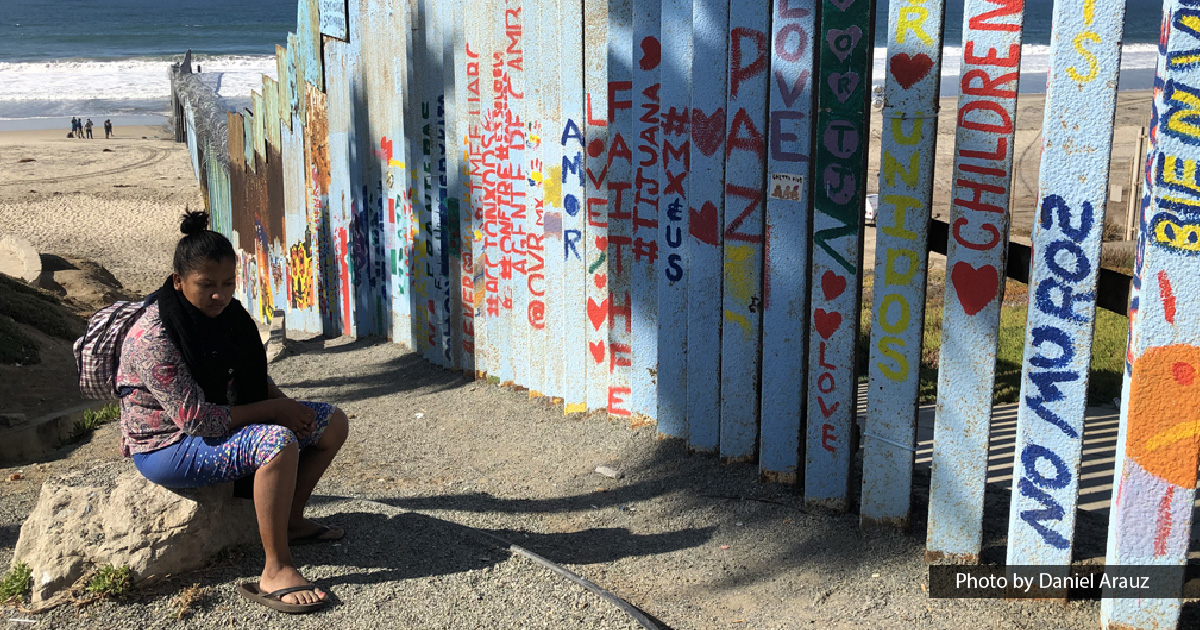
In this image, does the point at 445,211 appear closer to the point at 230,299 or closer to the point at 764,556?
the point at 230,299

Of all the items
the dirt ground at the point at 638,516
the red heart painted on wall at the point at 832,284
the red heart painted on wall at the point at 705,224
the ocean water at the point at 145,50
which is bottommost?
the dirt ground at the point at 638,516

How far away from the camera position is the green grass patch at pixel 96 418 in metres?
6.49

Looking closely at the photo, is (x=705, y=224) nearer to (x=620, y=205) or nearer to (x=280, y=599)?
(x=620, y=205)

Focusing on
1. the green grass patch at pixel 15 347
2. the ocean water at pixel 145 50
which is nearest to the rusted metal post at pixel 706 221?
the green grass patch at pixel 15 347

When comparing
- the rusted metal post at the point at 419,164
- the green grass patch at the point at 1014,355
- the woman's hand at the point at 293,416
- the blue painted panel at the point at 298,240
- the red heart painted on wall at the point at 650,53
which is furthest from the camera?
the blue painted panel at the point at 298,240

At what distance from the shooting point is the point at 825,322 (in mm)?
4180

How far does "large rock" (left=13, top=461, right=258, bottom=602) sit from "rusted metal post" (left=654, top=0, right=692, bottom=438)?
7.02 feet

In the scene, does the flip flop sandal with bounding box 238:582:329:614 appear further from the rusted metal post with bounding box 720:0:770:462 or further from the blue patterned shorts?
the rusted metal post with bounding box 720:0:770:462

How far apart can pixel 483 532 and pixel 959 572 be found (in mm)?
1893

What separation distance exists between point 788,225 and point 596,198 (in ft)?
4.58

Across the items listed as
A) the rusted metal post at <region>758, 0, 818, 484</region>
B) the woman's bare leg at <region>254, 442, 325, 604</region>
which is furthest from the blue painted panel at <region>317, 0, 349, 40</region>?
the woman's bare leg at <region>254, 442, 325, 604</region>

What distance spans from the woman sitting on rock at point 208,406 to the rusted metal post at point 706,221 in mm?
1919

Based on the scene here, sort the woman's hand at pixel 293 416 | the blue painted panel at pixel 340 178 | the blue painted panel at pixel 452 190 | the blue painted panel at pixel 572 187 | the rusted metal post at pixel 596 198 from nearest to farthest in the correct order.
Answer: the woman's hand at pixel 293 416 < the rusted metal post at pixel 596 198 < the blue painted panel at pixel 572 187 < the blue painted panel at pixel 452 190 < the blue painted panel at pixel 340 178

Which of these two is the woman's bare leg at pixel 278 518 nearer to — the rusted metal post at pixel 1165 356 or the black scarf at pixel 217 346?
the black scarf at pixel 217 346
